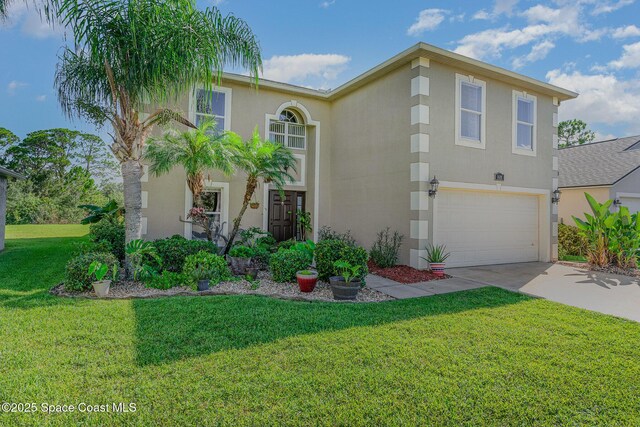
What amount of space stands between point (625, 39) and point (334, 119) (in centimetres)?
1032

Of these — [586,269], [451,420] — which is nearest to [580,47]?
[586,269]

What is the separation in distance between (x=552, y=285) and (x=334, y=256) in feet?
17.0

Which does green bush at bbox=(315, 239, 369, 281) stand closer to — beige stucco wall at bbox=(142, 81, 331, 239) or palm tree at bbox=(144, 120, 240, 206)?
palm tree at bbox=(144, 120, 240, 206)

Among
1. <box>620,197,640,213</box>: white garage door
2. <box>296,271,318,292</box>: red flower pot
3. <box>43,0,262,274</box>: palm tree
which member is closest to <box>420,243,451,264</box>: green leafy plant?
<box>296,271,318,292</box>: red flower pot

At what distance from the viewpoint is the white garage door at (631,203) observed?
13.9 m

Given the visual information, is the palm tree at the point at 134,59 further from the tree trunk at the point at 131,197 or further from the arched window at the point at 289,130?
the arched window at the point at 289,130

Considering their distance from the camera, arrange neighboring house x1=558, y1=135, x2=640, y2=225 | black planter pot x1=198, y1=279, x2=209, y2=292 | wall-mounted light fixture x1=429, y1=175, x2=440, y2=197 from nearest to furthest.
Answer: black planter pot x1=198, y1=279, x2=209, y2=292, wall-mounted light fixture x1=429, y1=175, x2=440, y2=197, neighboring house x1=558, y1=135, x2=640, y2=225

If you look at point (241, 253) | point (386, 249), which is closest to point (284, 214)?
point (241, 253)

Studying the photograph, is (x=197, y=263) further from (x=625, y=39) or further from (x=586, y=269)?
(x=625, y=39)

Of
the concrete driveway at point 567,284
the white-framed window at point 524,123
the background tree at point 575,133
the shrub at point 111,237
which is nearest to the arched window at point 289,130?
the shrub at point 111,237

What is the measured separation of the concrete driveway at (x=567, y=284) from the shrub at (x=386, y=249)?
1.54 metres

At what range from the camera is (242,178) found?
11.2 meters

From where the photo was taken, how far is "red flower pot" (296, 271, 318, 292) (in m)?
7.02

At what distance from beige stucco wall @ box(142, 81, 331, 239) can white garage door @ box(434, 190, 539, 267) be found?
442 centimetres
